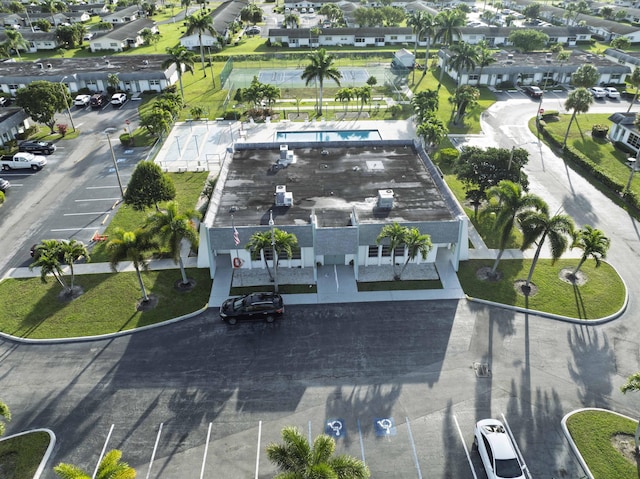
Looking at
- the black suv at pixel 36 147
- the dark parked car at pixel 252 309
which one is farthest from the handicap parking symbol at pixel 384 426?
the black suv at pixel 36 147

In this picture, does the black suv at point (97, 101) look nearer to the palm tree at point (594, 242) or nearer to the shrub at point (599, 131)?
the palm tree at point (594, 242)

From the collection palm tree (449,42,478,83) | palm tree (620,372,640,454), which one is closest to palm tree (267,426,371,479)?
palm tree (620,372,640,454)

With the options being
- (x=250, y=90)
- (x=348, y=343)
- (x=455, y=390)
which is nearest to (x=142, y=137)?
(x=250, y=90)

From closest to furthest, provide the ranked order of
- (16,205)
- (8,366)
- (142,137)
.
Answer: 1. (8,366)
2. (16,205)
3. (142,137)

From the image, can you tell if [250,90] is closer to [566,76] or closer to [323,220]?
[323,220]

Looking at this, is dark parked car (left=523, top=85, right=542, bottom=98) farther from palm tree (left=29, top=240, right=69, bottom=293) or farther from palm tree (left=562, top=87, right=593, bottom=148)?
palm tree (left=29, top=240, right=69, bottom=293)

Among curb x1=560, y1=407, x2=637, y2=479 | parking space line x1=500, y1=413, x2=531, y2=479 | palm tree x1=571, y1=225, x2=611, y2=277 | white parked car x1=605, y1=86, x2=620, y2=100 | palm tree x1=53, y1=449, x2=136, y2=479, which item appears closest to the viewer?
palm tree x1=53, y1=449, x2=136, y2=479

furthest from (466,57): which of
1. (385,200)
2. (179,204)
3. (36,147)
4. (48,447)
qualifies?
(48,447)
